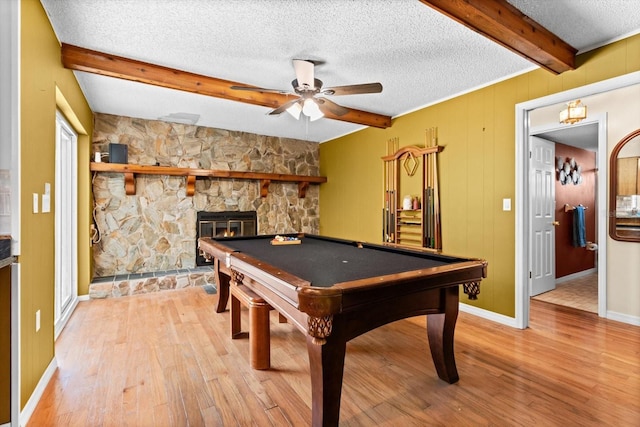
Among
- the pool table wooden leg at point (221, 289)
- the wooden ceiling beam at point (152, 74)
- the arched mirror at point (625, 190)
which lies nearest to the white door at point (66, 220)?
the wooden ceiling beam at point (152, 74)

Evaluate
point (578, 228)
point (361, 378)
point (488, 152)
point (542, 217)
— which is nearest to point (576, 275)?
point (578, 228)

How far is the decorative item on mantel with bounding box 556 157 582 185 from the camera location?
4578 mm

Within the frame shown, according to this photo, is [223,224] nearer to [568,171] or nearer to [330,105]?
[330,105]

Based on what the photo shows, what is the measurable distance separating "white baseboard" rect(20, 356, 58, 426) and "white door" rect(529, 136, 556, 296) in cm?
472

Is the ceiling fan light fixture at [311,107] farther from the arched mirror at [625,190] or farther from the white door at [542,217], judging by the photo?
the arched mirror at [625,190]

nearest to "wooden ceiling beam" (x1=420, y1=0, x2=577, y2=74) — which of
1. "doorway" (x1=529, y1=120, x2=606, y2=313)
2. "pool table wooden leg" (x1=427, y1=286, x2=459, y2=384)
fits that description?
"doorway" (x1=529, y1=120, x2=606, y2=313)

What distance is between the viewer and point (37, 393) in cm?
183

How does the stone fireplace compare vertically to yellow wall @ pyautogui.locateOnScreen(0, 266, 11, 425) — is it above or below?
above

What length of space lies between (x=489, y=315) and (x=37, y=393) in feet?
11.8

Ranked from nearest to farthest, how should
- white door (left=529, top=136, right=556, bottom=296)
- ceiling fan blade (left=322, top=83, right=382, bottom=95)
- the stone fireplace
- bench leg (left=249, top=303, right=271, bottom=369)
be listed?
1. bench leg (left=249, top=303, right=271, bottom=369)
2. ceiling fan blade (left=322, top=83, right=382, bottom=95)
3. white door (left=529, top=136, right=556, bottom=296)
4. the stone fireplace

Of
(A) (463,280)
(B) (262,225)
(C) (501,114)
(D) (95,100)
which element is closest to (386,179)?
(C) (501,114)

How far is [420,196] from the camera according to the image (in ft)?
13.2

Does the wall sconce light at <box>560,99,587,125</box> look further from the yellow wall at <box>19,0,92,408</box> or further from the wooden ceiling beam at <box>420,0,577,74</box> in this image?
the yellow wall at <box>19,0,92,408</box>

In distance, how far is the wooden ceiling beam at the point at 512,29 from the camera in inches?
71.4
